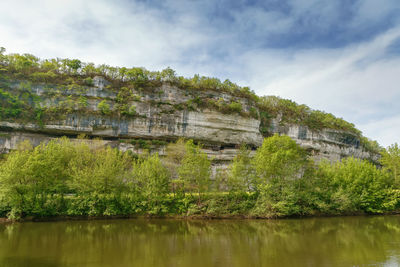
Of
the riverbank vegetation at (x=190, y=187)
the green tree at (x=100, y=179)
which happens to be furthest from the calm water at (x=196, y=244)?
the green tree at (x=100, y=179)

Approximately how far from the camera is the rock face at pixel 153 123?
4575cm

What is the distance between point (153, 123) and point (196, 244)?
38.4m

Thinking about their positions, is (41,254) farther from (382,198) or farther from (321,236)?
(382,198)

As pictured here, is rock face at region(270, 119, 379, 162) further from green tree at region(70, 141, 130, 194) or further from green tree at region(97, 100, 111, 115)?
green tree at region(70, 141, 130, 194)

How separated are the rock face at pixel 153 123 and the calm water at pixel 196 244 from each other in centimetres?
2871

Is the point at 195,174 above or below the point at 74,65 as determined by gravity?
below

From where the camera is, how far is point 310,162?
2989 centimetres

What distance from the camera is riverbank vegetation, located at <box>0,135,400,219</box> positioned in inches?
906

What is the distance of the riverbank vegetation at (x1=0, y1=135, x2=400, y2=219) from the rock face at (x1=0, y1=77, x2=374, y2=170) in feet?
64.9

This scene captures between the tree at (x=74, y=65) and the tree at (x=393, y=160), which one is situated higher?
the tree at (x=74, y=65)

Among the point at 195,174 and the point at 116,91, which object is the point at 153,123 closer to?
the point at 116,91

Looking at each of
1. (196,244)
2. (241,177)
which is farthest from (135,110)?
(196,244)

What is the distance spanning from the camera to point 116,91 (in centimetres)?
5231

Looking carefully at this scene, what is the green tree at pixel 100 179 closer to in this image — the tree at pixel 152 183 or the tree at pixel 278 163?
the tree at pixel 152 183
